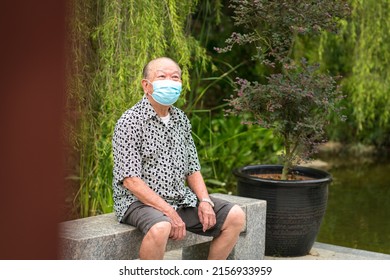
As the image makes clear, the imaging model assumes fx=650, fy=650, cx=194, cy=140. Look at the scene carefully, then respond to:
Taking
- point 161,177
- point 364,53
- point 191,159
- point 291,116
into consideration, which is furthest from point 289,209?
point 364,53

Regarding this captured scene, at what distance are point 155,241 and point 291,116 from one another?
6.32ft

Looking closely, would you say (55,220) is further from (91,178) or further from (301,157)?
(91,178)

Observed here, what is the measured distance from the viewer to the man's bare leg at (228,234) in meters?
3.37

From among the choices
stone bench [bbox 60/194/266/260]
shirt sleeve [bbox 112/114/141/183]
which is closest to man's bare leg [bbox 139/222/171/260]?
stone bench [bbox 60/194/266/260]

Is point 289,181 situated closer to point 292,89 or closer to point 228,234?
point 292,89

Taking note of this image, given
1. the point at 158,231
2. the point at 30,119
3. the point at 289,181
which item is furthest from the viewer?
the point at 289,181

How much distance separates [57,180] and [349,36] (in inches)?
298

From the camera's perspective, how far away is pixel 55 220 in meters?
0.56

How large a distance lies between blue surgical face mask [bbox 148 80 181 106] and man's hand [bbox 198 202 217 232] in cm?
56

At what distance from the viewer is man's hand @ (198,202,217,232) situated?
3283mm

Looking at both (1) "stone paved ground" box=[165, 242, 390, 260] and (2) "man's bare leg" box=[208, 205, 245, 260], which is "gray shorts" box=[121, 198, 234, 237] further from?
(1) "stone paved ground" box=[165, 242, 390, 260]

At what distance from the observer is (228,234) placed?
3.40 m
